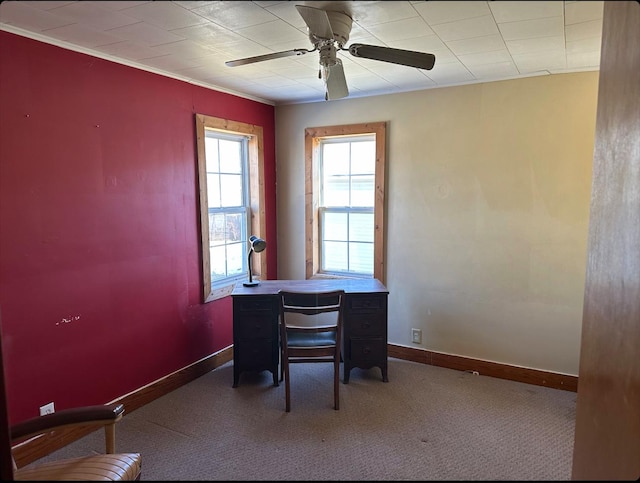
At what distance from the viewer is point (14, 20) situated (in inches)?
74.1

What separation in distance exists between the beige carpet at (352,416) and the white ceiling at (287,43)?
1795 millimetres

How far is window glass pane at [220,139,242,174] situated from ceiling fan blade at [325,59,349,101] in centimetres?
151

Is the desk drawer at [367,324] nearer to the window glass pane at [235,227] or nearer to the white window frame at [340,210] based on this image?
the white window frame at [340,210]

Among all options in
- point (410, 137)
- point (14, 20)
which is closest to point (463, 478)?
point (14, 20)

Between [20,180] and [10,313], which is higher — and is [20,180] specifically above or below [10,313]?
above

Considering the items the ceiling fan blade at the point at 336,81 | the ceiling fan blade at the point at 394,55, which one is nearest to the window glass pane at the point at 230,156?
the ceiling fan blade at the point at 336,81

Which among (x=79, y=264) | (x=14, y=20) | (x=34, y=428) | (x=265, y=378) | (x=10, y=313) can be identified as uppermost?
(x=14, y=20)

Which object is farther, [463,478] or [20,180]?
[20,180]

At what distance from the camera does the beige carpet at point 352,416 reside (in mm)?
2139

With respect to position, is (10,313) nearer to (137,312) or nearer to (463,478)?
(137,312)

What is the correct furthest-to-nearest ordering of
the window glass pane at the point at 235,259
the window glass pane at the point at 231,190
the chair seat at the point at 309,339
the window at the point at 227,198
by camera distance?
the window glass pane at the point at 235,259, the window glass pane at the point at 231,190, the window at the point at 227,198, the chair seat at the point at 309,339

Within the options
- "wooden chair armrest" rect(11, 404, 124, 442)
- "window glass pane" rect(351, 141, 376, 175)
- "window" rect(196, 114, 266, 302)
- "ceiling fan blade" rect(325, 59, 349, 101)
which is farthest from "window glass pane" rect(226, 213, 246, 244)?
"wooden chair armrest" rect(11, 404, 124, 442)

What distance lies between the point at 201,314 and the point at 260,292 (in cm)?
64

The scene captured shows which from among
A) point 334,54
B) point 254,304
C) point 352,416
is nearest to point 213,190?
point 254,304
